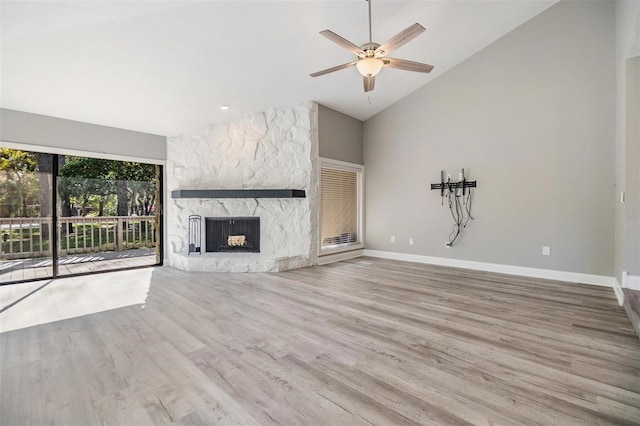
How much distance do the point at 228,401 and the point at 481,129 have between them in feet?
17.6

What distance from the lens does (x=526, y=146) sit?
4.64 metres

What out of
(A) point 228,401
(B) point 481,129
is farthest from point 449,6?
(A) point 228,401

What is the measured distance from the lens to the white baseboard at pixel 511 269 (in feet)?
13.4

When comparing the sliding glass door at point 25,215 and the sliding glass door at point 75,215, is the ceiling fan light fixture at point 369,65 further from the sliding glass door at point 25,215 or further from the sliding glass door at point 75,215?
the sliding glass door at point 25,215

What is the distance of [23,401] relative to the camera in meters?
1.69

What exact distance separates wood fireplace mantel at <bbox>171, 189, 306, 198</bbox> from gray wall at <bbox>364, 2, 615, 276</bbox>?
2356mm

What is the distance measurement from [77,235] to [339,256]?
4.61 metres

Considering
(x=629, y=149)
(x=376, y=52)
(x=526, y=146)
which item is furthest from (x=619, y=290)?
(x=376, y=52)

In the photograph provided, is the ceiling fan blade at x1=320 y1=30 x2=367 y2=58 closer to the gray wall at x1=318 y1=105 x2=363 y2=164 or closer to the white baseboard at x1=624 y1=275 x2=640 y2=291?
the gray wall at x1=318 y1=105 x2=363 y2=164

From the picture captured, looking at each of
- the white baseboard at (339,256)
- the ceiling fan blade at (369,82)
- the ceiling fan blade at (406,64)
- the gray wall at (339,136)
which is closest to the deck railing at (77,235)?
the white baseboard at (339,256)

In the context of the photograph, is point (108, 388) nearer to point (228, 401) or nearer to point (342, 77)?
point (228, 401)

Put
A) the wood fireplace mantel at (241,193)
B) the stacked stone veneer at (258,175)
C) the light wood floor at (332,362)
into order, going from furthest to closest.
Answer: the stacked stone veneer at (258,175) < the wood fireplace mantel at (241,193) < the light wood floor at (332,362)

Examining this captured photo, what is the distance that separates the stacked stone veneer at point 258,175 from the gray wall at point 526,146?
6.75 feet

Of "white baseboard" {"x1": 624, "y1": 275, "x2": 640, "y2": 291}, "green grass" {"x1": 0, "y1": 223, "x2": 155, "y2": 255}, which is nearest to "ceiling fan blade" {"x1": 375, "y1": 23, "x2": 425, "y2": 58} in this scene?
"white baseboard" {"x1": 624, "y1": 275, "x2": 640, "y2": 291}
